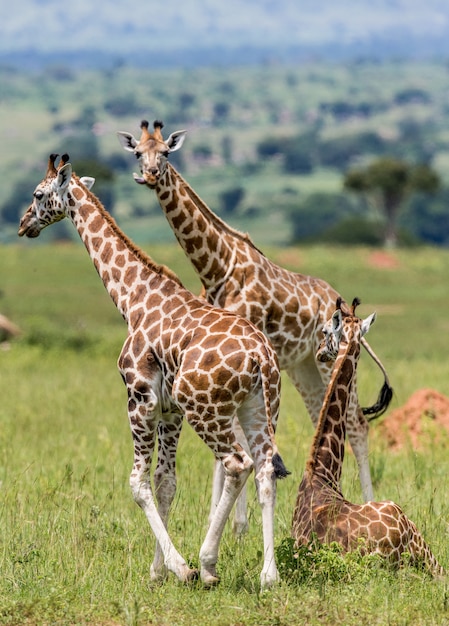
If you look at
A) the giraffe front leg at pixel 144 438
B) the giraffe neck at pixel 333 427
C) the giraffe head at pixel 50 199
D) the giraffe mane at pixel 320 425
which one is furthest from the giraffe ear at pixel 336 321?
the giraffe head at pixel 50 199

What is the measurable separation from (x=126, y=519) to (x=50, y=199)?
8.52 feet

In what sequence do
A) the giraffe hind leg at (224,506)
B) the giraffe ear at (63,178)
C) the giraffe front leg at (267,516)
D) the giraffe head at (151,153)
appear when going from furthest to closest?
the giraffe head at (151,153)
the giraffe ear at (63,178)
the giraffe hind leg at (224,506)
the giraffe front leg at (267,516)

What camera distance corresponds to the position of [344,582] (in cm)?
760

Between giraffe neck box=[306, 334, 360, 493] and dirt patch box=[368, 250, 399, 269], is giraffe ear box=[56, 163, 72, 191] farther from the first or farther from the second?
dirt patch box=[368, 250, 399, 269]

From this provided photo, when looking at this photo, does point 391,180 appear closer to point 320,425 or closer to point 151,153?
point 151,153

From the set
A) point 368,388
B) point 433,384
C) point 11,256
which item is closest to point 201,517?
point 368,388

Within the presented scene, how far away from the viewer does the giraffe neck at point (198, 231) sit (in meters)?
10.3

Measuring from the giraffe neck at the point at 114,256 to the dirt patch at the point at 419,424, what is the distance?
5221 millimetres

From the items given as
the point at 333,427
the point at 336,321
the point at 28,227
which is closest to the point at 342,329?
the point at 336,321

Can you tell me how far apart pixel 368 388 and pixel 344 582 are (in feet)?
33.1

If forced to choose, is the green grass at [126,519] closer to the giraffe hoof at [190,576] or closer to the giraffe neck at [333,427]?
the giraffe hoof at [190,576]

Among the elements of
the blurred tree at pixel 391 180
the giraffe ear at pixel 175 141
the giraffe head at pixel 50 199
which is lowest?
the giraffe head at pixel 50 199

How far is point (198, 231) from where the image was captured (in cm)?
1042

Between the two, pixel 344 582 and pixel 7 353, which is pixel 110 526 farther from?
pixel 7 353
